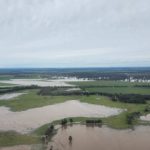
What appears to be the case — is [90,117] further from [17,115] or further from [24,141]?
[24,141]

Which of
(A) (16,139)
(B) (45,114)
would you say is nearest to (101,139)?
(A) (16,139)

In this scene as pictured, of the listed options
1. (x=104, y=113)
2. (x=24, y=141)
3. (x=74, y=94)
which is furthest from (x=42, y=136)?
(x=74, y=94)

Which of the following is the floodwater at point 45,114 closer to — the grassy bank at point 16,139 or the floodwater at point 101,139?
the grassy bank at point 16,139

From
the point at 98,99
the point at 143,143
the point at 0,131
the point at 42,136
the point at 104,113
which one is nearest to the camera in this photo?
the point at 143,143

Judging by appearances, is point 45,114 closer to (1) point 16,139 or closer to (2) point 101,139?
(1) point 16,139

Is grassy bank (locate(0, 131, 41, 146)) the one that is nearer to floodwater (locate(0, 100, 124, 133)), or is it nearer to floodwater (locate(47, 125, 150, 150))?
floodwater (locate(47, 125, 150, 150))

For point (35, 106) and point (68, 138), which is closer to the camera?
point (68, 138)
